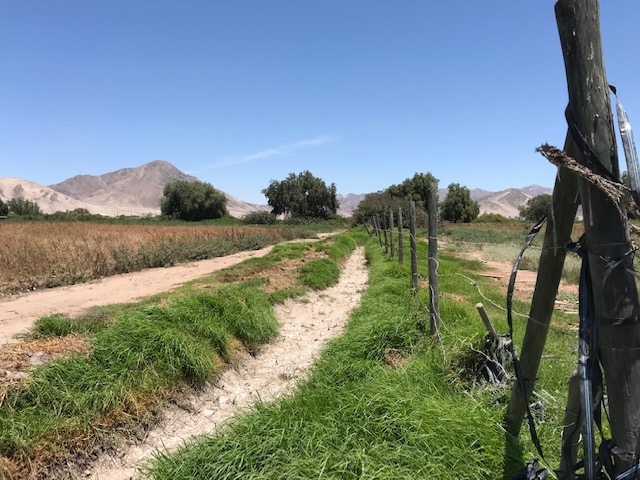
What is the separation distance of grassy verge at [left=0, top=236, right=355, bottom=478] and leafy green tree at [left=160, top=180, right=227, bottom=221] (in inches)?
2914

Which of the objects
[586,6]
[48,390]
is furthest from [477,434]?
[48,390]

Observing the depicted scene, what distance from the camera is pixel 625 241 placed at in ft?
5.22

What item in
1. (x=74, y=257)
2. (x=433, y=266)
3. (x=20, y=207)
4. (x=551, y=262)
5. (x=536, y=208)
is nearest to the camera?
(x=551, y=262)

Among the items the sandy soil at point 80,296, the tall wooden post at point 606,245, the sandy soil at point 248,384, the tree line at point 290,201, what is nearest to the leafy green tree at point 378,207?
the tree line at point 290,201

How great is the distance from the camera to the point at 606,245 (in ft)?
5.29

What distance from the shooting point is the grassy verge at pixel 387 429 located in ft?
9.01

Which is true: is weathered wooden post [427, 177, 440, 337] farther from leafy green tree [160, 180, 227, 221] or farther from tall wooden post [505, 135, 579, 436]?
leafy green tree [160, 180, 227, 221]

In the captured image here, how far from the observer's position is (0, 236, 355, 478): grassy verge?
3717 mm

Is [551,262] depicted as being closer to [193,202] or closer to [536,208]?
[193,202]

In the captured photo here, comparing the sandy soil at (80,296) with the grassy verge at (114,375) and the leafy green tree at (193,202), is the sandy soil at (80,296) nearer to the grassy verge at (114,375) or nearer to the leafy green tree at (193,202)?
the grassy verge at (114,375)

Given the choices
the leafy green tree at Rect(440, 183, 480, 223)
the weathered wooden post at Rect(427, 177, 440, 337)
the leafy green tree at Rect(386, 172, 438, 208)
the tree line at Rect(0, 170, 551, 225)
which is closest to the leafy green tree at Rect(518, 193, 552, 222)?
the tree line at Rect(0, 170, 551, 225)

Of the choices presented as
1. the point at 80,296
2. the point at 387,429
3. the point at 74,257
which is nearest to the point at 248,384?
the point at 387,429

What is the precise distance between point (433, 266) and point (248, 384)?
303 centimetres

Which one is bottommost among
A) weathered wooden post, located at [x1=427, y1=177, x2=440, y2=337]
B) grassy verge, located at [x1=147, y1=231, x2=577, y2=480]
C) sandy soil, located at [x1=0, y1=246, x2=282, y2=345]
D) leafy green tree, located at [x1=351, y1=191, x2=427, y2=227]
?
sandy soil, located at [x1=0, y1=246, x2=282, y2=345]
